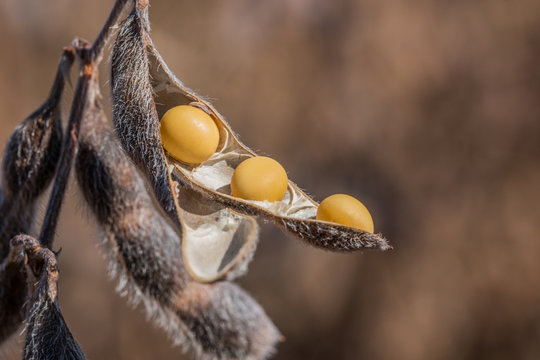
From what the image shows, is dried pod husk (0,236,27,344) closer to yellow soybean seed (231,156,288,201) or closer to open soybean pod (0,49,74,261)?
open soybean pod (0,49,74,261)

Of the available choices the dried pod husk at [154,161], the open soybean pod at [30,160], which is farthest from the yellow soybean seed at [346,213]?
the open soybean pod at [30,160]

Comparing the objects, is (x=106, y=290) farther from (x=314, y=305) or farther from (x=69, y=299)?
(x=314, y=305)

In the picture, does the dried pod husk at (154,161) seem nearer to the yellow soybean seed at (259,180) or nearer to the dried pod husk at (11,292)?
the yellow soybean seed at (259,180)

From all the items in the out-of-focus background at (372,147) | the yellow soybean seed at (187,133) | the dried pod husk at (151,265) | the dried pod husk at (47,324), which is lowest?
the dried pod husk at (47,324)

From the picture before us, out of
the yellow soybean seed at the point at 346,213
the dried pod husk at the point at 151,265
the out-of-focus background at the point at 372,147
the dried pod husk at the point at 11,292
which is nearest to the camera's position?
the yellow soybean seed at the point at 346,213

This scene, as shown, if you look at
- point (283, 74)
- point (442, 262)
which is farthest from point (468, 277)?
point (283, 74)

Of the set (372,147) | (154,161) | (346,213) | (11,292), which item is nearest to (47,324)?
(11,292)

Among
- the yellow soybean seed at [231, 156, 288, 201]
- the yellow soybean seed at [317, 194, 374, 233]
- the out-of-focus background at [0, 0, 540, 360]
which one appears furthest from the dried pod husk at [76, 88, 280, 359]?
the out-of-focus background at [0, 0, 540, 360]

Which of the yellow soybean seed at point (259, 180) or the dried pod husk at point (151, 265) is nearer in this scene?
the yellow soybean seed at point (259, 180)
